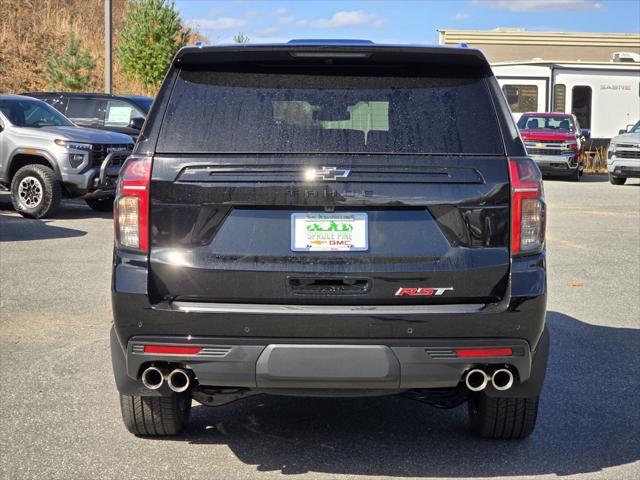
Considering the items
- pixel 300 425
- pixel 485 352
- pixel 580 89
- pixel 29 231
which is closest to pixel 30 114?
pixel 29 231

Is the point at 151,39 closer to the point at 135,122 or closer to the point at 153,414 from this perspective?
the point at 135,122

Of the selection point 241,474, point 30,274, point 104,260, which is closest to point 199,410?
point 241,474

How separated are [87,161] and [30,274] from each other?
5354 millimetres

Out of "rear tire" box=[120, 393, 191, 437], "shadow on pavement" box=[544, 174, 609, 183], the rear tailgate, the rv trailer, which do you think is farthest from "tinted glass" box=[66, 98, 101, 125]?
the rear tailgate

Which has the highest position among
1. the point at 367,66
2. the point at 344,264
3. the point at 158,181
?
the point at 367,66

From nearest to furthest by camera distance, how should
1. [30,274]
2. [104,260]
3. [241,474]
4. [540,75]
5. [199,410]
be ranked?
[241,474], [199,410], [30,274], [104,260], [540,75]

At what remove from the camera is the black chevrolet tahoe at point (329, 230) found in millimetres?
4285

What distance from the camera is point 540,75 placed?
30266mm

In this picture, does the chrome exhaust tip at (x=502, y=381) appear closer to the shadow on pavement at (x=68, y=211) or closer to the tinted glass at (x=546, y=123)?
the shadow on pavement at (x=68, y=211)

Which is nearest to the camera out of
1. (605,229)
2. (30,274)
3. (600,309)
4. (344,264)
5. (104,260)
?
(344,264)

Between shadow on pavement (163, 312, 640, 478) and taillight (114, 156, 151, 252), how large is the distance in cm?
119

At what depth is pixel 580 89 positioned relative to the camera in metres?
30.5

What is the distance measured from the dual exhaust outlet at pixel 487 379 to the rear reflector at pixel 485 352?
0.34 ft

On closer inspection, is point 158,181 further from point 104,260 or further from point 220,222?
point 104,260
